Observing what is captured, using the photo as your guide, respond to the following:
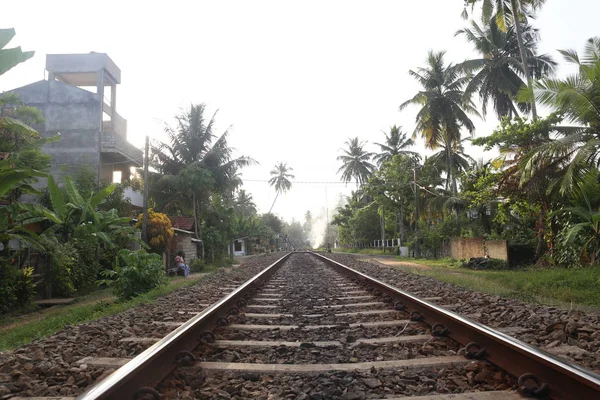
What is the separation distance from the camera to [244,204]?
197ft

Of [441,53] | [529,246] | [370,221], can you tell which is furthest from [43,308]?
[370,221]

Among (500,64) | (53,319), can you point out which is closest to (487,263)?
(53,319)

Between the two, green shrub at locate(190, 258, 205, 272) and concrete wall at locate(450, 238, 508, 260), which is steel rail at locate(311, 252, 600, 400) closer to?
concrete wall at locate(450, 238, 508, 260)

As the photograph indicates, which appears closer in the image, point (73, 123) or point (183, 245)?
→ point (183, 245)

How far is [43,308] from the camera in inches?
361

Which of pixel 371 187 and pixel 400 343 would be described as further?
pixel 371 187

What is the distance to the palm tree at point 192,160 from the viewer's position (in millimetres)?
23656

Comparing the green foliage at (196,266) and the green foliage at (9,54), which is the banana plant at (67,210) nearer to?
the green foliage at (9,54)

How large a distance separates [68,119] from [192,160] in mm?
8644

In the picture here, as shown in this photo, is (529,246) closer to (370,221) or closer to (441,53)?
(441,53)

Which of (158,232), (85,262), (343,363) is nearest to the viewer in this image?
(343,363)

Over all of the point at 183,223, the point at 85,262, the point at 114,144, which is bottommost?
the point at 85,262

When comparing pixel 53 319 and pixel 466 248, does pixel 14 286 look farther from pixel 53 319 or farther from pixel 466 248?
pixel 466 248

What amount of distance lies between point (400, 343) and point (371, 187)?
90.0 ft
